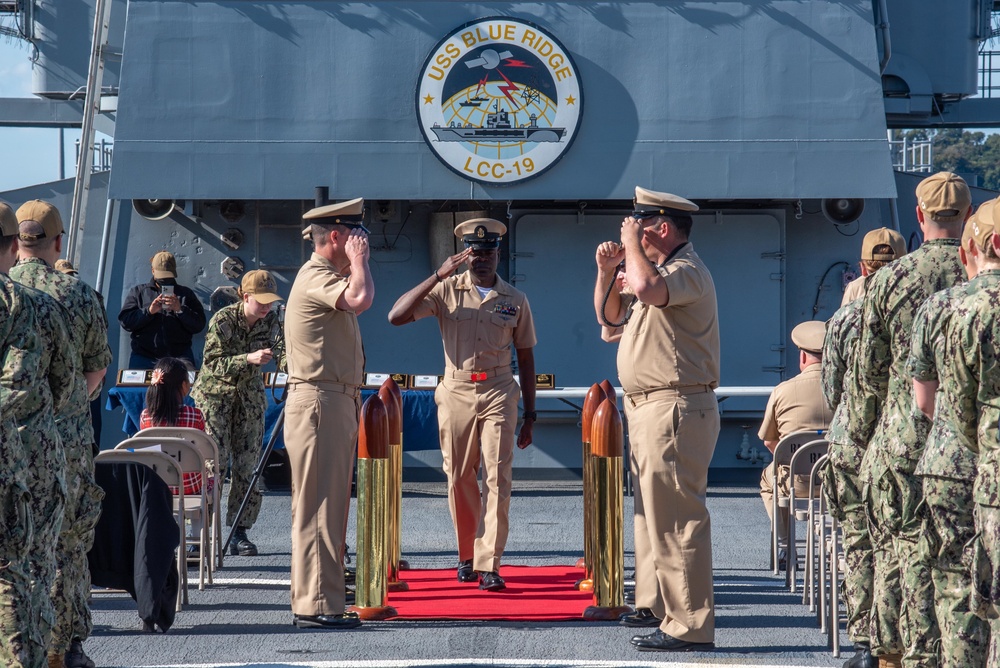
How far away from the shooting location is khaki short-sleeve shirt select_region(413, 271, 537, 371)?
7.36 meters

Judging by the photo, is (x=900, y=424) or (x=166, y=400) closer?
(x=900, y=424)

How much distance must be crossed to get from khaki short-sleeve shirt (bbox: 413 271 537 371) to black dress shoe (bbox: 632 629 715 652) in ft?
6.77

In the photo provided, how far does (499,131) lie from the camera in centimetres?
1133

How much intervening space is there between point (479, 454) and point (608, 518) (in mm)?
1209

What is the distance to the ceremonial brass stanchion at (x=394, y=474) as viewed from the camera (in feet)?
23.8

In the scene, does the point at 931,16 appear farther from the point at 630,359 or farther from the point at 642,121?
the point at 630,359

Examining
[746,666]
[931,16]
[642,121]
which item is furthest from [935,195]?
[931,16]

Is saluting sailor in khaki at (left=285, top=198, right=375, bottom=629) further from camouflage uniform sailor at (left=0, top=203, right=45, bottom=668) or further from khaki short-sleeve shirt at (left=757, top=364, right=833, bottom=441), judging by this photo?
khaki short-sleeve shirt at (left=757, top=364, right=833, bottom=441)

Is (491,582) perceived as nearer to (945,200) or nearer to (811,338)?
(811,338)

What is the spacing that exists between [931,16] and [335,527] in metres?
10.8

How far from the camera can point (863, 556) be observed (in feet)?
17.7

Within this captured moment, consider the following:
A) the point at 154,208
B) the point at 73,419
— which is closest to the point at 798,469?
the point at 73,419

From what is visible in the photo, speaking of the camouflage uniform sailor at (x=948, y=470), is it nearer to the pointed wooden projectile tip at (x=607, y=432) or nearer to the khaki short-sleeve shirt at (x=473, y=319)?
the pointed wooden projectile tip at (x=607, y=432)

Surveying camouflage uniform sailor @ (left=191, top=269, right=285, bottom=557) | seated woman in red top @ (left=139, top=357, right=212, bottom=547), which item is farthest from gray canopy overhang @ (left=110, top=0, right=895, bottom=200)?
seated woman in red top @ (left=139, top=357, right=212, bottom=547)
